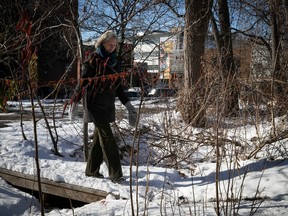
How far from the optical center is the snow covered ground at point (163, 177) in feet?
10.2

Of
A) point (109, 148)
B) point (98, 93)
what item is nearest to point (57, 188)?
point (109, 148)

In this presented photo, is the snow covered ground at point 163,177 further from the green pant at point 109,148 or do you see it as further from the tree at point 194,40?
the tree at point 194,40

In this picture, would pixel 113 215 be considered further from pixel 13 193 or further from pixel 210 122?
pixel 210 122

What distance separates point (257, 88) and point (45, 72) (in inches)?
878

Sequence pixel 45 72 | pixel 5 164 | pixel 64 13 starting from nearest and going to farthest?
pixel 5 164 < pixel 64 13 < pixel 45 72

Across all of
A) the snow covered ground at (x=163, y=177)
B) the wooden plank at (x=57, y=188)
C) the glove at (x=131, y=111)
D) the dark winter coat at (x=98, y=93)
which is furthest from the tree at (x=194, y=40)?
the wooden plank at (x=57, y=188)

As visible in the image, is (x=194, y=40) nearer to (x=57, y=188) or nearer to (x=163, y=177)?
(x=163, y=177)

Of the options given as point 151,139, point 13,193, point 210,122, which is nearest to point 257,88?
point 210,122

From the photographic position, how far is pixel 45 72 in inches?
1029

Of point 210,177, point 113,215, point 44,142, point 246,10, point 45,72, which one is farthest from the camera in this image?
point 45,72

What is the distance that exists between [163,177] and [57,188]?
4.54ft

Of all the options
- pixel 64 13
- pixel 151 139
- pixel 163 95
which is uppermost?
pixel 64 13

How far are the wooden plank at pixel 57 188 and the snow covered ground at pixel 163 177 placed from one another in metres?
0.07

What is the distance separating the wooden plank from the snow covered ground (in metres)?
0.07
